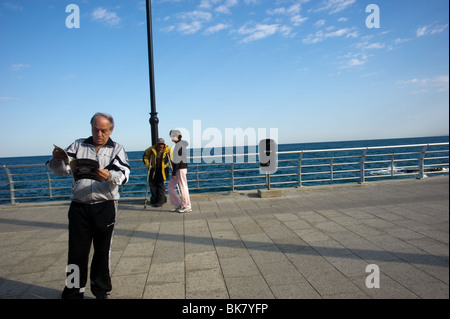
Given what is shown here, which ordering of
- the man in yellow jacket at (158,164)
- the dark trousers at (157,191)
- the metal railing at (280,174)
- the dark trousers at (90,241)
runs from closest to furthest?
the dark trousers at (90,241) → the man in yellow jacket at (158,164) → the dark trousers at (157,191) → the metal railing at (280,174)

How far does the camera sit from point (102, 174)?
2.46 m

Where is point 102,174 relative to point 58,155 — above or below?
below

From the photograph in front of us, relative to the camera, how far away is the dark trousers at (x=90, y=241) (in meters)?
2.64

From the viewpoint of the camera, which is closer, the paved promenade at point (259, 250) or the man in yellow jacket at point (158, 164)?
the paved promenade at point (259, 250)

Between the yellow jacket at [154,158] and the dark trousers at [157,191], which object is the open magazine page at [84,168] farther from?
the dark trousers at [157,191]

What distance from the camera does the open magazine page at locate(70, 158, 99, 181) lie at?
2.47 meters

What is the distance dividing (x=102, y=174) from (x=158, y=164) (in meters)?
4.32

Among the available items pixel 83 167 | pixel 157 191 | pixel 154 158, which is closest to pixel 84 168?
pixel 83 167

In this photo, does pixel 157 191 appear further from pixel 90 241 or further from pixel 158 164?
pixel 90 241

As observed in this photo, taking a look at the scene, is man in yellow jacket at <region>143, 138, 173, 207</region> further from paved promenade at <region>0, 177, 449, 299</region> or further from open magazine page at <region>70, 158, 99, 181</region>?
open magazine page at <region>70, 158, 99, 181</region>

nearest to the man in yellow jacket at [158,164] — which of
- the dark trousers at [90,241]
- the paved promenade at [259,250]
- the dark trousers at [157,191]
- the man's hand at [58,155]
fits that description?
the dark trousers at [157,191]

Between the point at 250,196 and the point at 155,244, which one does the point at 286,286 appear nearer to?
the point at 155,244

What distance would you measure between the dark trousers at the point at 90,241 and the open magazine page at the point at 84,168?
34 cm
